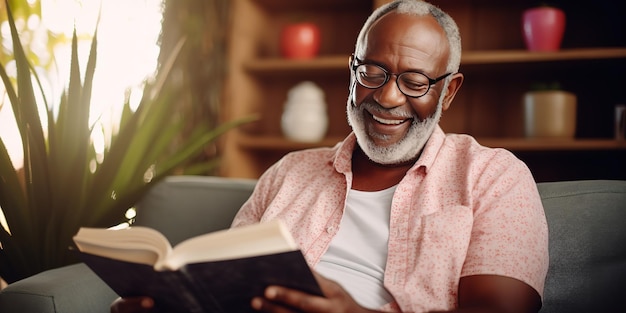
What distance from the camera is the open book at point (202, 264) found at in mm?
724

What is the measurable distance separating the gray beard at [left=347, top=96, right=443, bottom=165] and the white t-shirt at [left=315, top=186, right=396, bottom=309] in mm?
92

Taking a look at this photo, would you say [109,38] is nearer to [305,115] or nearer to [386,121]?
[305,115]

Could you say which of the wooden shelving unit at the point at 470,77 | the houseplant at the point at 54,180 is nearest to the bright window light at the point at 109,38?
the wooden shelving unit at the point at 470,77

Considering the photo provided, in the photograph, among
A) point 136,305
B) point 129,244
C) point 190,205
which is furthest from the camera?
point 190,205

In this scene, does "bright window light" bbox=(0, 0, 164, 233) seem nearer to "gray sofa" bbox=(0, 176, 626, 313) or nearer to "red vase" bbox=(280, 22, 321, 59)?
"red vase" bbox=(280, 22, 321, 59)

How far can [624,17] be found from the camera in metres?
2.20

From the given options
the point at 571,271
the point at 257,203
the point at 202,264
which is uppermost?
the point at 202,264

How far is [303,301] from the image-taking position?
813 millimetres

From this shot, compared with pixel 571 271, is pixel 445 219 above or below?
above

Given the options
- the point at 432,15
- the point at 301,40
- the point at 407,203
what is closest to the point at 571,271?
the point at 407,203

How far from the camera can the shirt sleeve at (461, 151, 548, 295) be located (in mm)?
984

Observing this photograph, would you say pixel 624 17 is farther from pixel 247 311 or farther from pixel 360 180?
pixel 247 311

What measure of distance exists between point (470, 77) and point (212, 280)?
191 cm

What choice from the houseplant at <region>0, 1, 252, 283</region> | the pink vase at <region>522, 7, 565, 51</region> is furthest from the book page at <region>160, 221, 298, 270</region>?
the pink vase at <region>522, 7, 565, 51</region>
